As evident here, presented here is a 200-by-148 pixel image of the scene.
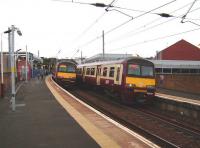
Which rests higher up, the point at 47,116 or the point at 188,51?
the point at 188,51

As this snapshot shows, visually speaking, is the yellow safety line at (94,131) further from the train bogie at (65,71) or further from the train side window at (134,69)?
the train bogie at (65,71)

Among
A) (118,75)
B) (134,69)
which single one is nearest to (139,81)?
(134,69)

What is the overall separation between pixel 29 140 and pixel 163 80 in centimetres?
3908

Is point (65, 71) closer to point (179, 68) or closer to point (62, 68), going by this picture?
point (62, 68)

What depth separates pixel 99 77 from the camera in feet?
99.4

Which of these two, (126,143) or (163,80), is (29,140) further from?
(163,80)

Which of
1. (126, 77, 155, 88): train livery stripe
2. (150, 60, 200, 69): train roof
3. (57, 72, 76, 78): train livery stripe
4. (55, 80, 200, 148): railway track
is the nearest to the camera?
(55, 80, 200, 148): railway track

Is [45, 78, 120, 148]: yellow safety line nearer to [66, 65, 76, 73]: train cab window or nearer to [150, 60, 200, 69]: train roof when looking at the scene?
[66, 65, 76, 73]: train cab window

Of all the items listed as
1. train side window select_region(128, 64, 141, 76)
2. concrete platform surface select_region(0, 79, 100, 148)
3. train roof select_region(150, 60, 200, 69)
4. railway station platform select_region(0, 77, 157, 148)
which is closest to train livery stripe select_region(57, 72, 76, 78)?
train side window select_region(128, 64, 141, 76)

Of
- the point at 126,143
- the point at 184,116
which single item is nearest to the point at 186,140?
the point at 126,143

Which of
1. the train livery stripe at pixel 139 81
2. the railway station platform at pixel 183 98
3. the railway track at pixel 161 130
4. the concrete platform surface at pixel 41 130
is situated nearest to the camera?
the concrete platform surface at pixel 41 130

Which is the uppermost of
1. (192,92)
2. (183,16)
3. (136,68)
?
(183,16)

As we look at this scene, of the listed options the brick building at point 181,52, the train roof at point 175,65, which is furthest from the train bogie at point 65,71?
the brick building at point 181,52

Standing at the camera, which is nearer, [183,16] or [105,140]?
[105,140]
